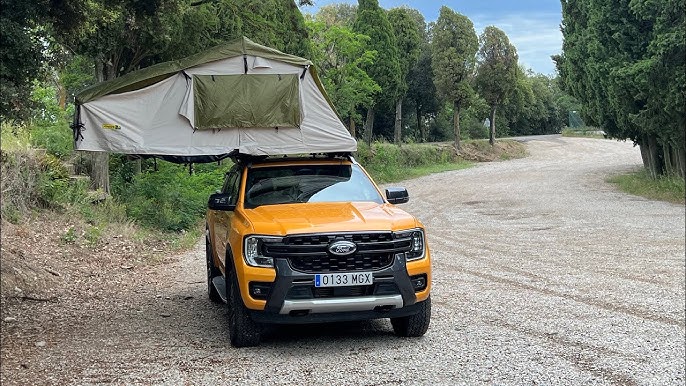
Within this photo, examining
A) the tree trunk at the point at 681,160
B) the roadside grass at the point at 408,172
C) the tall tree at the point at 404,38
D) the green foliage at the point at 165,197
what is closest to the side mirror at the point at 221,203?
the green foliage at the point at 165,197

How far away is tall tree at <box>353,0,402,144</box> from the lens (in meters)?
40.7

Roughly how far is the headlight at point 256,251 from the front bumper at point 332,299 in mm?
121

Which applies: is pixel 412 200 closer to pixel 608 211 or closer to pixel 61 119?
pixel 608 211

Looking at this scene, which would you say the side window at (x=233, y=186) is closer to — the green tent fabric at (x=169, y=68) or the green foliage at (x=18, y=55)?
the green tent fabric at (x=169, y=68)

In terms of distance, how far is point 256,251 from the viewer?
6391 mm

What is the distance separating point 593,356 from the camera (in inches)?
258

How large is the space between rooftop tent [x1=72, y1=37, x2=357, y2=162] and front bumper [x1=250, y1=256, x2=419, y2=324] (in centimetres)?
220

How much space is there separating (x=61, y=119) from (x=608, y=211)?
14.9 metres

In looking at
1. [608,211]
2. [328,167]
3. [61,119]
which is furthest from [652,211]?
[61,119]

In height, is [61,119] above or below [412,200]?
above

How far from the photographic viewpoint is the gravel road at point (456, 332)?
6.02 m

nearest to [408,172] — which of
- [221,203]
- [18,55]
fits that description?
[221,203]

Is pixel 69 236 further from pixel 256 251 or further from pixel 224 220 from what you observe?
pixel 256 251

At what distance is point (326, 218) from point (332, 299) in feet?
2.63
